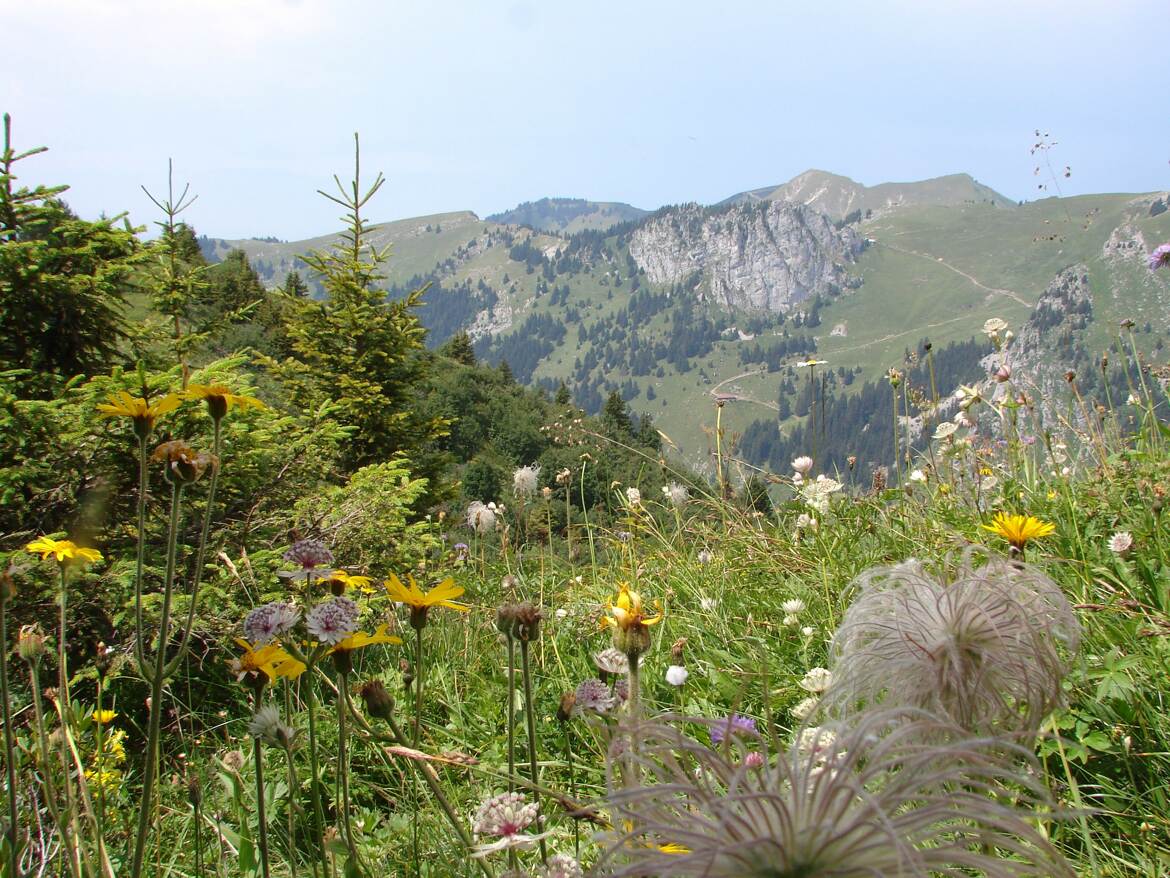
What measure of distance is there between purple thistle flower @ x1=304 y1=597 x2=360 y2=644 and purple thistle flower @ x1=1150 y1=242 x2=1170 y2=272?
4.04 m

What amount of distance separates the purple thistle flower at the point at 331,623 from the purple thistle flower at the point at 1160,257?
13.2 feet

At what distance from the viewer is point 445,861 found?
1425 millimetres

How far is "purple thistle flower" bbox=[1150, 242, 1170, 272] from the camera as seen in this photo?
3693 mm

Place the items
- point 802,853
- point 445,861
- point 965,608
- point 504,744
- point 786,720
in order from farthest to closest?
point 504,744 < point 786,720 < point 445,861 < point 965,608 < point 802,853

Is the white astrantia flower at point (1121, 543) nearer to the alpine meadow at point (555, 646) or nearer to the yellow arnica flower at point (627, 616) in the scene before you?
the alpine meadow at point (555, 646)

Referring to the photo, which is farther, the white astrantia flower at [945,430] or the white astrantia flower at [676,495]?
the white astrantia flower at [676,495]

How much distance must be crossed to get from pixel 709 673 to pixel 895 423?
213 cm

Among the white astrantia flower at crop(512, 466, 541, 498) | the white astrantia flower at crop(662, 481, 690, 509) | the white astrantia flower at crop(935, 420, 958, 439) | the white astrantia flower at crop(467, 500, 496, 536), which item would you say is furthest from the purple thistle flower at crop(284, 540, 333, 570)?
the white astrantia flower at crop(512, 466, 541, 498)

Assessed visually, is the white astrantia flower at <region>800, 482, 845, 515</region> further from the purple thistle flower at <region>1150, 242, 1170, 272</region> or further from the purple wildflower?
the purple wildflower

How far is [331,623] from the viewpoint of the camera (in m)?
1.13

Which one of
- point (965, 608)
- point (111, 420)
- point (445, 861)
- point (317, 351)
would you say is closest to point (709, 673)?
point (445, 861)

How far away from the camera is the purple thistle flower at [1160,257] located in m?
3.69

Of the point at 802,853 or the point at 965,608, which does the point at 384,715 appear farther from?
the point at 965,608

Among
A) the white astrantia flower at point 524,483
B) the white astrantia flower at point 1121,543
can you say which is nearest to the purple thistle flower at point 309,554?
the white astrantia flower at point 1121,543
